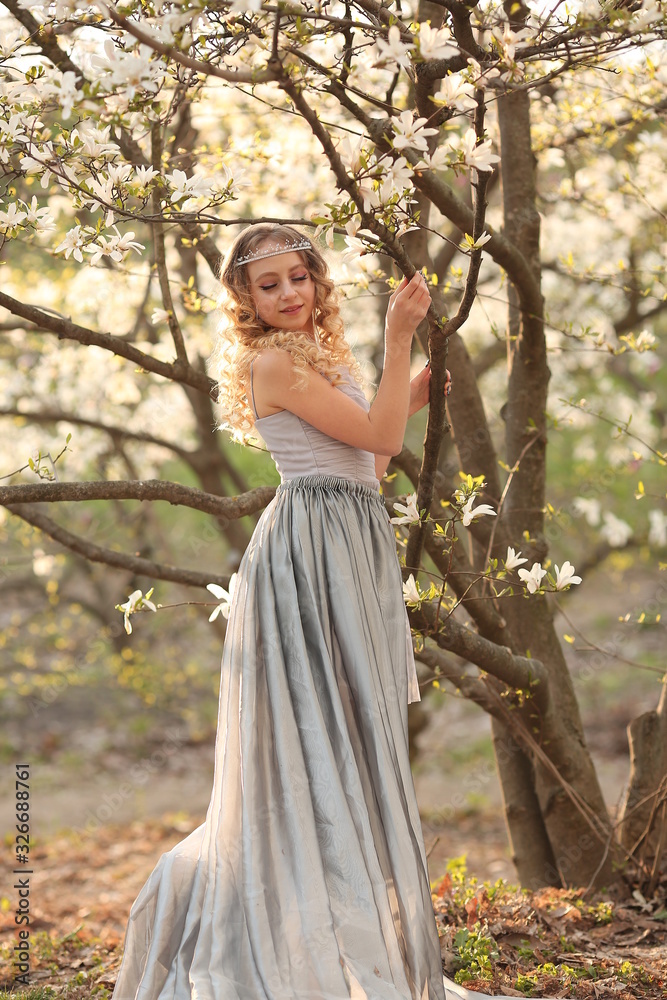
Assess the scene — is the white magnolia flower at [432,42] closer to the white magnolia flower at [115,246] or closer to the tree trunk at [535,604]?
the white magnolia flower at [115,246]

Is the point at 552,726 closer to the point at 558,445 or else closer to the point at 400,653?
the point at 400,653

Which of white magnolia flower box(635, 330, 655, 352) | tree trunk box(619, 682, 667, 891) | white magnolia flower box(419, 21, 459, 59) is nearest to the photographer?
white magnolia flower box(419, 21, 459, 59)

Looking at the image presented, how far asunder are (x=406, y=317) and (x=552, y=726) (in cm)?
184

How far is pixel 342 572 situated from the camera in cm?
230

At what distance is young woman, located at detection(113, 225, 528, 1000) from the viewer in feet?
6.87

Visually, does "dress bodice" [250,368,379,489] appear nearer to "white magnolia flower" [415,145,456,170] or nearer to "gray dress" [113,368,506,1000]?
"gray dress" [113,368,506,1000]

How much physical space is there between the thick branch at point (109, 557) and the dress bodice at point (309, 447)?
88 cm

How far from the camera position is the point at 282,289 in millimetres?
2383

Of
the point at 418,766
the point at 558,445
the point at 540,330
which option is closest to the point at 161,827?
the point at 418,766

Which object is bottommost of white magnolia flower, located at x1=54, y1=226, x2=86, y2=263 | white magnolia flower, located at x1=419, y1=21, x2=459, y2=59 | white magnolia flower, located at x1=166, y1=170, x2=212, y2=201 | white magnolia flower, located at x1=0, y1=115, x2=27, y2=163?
white magnolia flower, located at x1=419, y1=21, x2=459, y2=59

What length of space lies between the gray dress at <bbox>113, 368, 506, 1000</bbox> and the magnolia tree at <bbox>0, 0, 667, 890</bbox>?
249 millimetres

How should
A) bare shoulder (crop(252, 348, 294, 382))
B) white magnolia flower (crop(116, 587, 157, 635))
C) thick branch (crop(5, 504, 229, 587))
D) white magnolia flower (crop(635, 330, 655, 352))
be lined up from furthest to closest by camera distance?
thick branch (crop(5, 504, 229, 587)) < white magnolia flower (crop(635, 330, 655, 352)) < white magnolia flower (crop(116, 587, 157, 635)) < bare shoulder (crop(252, 348, 294, 382))

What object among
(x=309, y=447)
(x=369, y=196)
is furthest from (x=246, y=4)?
(x=309, y=447)

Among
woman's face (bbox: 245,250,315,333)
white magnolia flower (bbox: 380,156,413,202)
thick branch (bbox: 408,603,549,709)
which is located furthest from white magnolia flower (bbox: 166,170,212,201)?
thick branch (bbox: 408,603,549,709)
